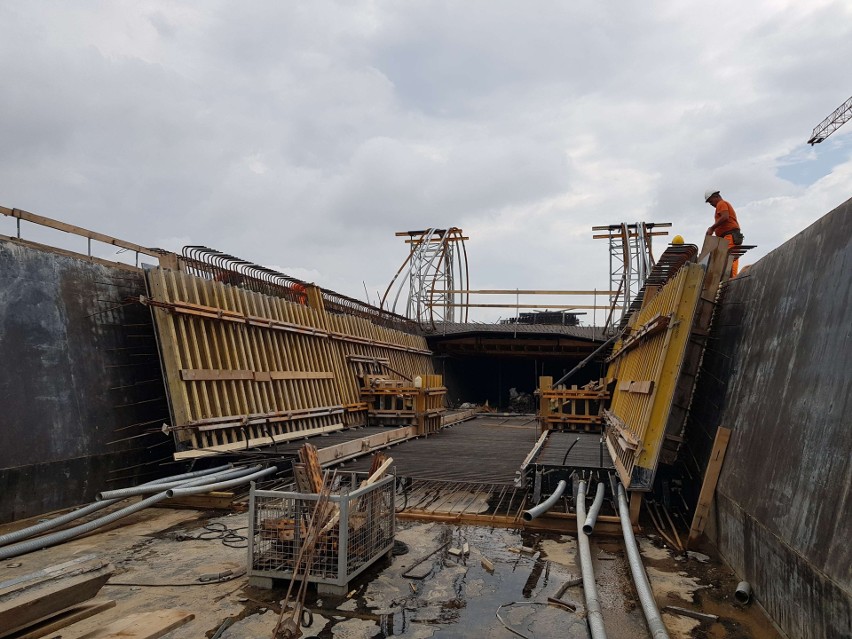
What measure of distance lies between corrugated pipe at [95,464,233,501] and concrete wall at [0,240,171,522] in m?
0.79

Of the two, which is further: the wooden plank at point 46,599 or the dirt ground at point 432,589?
the dirt ground at point 432,589

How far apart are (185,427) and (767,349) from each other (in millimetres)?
7789

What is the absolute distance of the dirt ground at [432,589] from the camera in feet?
14.6

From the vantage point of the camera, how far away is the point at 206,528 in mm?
7117

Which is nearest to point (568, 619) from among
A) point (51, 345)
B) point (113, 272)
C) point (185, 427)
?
point (185, 427)

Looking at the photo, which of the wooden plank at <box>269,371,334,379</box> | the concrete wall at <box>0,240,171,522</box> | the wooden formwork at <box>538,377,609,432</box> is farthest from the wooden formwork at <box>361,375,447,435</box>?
the concrete wall at <box>0,240,171,522</box>

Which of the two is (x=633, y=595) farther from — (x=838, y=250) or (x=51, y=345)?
(x=51, y=345)

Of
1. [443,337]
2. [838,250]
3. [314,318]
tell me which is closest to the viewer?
[838,250]

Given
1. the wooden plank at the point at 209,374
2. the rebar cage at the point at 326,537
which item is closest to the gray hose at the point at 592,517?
the rebar cage at the point at 326,537

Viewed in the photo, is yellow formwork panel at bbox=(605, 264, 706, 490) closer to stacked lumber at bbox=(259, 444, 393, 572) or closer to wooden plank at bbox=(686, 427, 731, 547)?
wooden plank at bbox=(686, 427, 731, 547)

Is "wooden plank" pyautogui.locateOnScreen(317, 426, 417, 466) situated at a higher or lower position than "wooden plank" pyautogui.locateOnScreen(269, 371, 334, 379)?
lower

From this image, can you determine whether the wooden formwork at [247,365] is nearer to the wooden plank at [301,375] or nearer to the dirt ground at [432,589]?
the wooden plank at [301,375]

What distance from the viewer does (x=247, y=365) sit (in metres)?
10.8

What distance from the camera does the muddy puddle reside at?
442 cm
